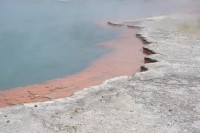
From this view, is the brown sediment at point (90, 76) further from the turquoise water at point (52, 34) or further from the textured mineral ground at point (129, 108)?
the textured mineral ground at point (129, 108)

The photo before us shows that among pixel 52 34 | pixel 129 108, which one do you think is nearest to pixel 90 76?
pixel 129 108

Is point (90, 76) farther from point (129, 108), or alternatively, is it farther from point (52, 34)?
point (52, 34)

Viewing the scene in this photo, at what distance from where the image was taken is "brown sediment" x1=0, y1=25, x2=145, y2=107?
22.3 feet

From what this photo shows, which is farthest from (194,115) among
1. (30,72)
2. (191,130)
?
(30,72)

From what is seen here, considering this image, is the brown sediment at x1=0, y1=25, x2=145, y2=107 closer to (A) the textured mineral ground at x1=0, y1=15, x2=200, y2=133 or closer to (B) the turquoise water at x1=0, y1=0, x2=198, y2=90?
(B) the turquoise water at x1=0, y1=0, x2=198, y2=90

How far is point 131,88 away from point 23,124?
210 centimetres

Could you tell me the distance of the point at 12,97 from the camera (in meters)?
6.83

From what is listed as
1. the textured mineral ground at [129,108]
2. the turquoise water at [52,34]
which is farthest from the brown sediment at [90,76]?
the textured mineral ground at [129,108]

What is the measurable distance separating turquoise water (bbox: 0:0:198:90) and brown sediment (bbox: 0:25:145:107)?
35cm

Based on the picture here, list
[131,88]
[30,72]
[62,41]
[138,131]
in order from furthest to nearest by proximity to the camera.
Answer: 1. [62,41]
2. [30,72]
3. [131,88]
4. [138,131]

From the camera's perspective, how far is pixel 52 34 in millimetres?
12188

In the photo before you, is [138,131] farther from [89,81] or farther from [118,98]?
[89,81]

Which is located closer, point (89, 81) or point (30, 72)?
point (89, 81)

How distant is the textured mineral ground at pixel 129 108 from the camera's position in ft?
16.4
